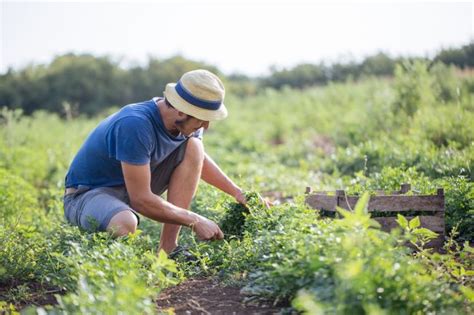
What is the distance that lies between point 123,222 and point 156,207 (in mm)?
→ 248

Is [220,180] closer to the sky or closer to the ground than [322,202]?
closer to the sky

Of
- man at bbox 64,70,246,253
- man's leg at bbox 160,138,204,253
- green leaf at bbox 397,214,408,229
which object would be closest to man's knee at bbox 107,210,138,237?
man at bbox 64,70,246,253

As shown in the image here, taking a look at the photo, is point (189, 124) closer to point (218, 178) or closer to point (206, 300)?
point (218, 178)

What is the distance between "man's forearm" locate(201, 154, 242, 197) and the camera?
464cm

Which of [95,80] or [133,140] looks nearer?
[133,140]

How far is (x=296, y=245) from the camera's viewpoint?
311cm

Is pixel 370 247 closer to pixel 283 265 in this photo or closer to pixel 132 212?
pixel 283 265

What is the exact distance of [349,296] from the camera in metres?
2.59

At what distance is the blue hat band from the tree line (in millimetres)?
17625

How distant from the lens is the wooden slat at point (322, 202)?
447 cm

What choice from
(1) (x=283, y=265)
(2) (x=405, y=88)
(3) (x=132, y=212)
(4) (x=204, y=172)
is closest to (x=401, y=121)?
(2) (x=405, y=88)

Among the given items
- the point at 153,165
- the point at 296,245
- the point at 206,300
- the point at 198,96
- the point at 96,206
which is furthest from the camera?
the point at 153,165

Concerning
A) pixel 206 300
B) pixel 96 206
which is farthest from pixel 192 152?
pixel 206 300

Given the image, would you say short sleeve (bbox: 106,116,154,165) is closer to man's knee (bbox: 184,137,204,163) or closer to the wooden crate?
man's knee (bbox: 184,137,204,163)
